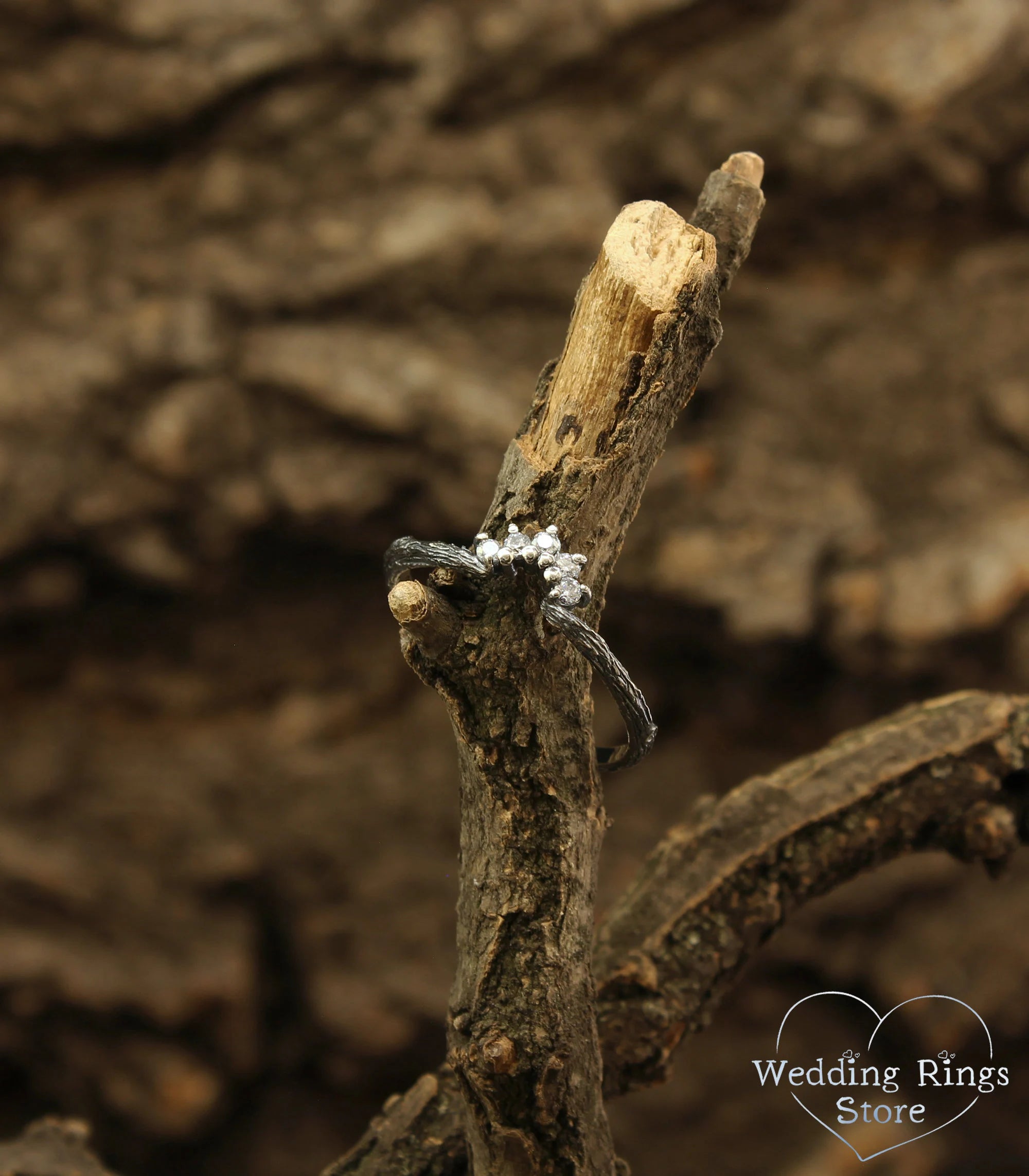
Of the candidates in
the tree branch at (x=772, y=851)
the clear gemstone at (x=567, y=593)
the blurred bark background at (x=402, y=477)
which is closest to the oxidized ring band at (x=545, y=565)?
the clear gemstone at (x=567, y=593)

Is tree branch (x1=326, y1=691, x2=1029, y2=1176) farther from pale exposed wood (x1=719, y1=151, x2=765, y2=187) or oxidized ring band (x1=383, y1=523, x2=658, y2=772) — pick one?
pale exposed wood (x1=719, y1=151, x2=765, y2=187)

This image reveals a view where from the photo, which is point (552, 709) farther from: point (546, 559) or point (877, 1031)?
point (877, 1031)

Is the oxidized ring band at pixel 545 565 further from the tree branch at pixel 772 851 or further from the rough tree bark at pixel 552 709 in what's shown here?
the tree branch at pixel 772 851

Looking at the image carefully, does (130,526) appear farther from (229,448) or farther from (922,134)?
(922,134)

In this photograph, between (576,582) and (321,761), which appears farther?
(321,761)

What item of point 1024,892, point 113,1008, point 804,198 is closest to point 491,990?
point 113,1008

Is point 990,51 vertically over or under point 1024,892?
over
